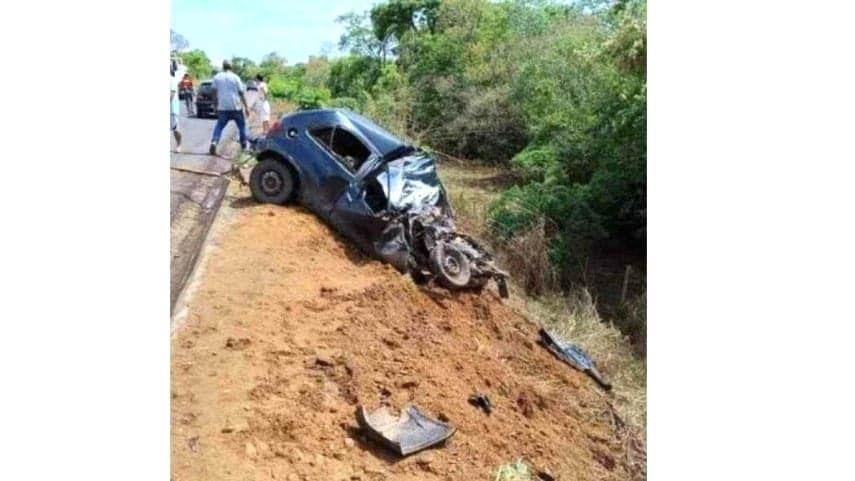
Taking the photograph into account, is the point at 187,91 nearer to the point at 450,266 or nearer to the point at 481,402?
the point at 450,266

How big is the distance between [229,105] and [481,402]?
285cm

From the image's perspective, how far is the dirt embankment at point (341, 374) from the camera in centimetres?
307

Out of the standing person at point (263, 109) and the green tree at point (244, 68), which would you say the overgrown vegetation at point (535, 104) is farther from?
the standing person at point (263, 109)

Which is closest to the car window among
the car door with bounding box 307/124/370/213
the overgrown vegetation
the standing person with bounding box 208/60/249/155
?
the car door with bounding box 307/124/370/213

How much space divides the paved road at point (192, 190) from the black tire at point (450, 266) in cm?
127

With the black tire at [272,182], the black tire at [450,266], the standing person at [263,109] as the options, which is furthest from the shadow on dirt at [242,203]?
the black tire at [450,266]

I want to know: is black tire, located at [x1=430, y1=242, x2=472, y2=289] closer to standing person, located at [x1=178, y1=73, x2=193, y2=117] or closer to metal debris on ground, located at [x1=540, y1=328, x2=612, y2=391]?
metal debris on ground, located at [x1=540, y1=328, x2=612, y2=391]

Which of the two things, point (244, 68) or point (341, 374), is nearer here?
point (341, 374)

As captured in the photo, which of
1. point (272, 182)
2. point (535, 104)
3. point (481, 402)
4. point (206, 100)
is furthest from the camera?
point (535, 104)

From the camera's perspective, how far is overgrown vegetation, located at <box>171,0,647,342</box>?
5410 mm

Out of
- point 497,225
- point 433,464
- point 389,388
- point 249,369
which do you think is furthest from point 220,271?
point 497,225

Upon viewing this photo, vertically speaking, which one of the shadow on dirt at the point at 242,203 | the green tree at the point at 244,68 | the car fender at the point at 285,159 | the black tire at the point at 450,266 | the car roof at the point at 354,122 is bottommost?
the black tire at the point at 450,266

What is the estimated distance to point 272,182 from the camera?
5.31 metres

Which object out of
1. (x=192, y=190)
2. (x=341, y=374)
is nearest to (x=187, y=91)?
(x=192, y=190)
